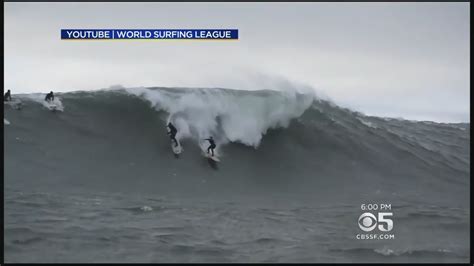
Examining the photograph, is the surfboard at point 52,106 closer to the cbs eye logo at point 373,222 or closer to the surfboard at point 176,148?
the surfboard at point 176,148

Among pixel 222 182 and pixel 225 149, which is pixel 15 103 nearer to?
pixel 225 149

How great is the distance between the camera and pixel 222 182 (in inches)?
600

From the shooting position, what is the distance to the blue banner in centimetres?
1159

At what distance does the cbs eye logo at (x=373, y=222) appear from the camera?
33.5ft

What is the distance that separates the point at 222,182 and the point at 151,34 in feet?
18.4

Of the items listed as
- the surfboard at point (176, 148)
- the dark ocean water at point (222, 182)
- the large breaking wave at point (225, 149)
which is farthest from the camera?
the surfboard at point (176, 148)

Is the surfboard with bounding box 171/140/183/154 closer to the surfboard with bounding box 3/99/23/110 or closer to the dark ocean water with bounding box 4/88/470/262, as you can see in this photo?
the dark ocean water with bounding box 4/88/470/262

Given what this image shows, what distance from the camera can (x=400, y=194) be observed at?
15000 mm

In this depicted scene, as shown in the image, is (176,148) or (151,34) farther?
(176,148)

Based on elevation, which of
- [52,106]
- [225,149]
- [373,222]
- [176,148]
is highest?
[52,106]

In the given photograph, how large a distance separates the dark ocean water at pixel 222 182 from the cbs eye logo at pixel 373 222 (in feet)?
0.62

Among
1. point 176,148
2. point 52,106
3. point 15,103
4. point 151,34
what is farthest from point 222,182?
point 15,103

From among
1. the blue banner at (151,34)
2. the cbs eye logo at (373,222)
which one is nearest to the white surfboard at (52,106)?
the blue banner at (151,34)

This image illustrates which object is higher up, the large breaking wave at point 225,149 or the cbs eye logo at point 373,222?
the large breaking wave at point 225,149
